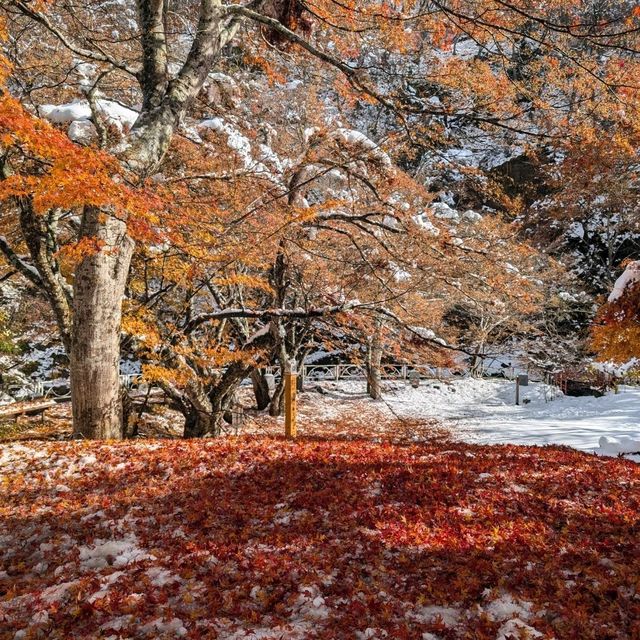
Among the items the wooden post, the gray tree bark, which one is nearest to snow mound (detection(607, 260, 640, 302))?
the wooden post

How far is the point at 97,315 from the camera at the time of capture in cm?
532

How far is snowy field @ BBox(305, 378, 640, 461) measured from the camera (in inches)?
419

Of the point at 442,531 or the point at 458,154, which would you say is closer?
the point at 442,531

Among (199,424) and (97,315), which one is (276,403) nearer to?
(199,424)

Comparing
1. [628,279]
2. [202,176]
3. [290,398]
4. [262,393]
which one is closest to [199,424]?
[290,398]

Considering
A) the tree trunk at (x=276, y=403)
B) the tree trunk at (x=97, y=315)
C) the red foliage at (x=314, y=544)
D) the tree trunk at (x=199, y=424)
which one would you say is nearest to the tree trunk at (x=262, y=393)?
the tree trunk at (x=276, y=403)

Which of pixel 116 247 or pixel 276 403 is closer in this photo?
pixel 116 247

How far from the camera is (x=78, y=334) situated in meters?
5.34

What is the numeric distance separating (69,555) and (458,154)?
42.6 meters

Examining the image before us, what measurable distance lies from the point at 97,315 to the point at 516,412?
54.7 feet

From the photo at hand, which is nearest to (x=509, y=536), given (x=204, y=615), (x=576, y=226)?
(x=204, y=615)

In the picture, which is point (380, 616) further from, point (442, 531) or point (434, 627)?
point (442, 531)

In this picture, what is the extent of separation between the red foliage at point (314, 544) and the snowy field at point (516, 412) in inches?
121

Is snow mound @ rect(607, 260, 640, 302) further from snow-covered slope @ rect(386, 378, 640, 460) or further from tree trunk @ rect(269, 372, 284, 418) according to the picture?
tree trunk @ rect(269, 372, 284, 418)
